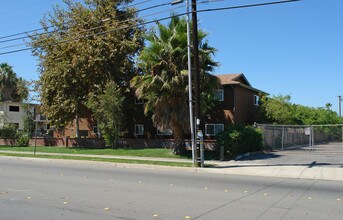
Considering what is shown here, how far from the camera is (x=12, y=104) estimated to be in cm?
5956

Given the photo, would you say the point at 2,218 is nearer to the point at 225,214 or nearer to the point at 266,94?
the point at 225,214

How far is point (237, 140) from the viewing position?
2309 centimetres

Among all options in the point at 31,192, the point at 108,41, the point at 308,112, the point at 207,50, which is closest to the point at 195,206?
the point at 31,192

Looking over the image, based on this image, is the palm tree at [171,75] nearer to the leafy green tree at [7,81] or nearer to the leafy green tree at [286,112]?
the leafy green tree at [286,112]

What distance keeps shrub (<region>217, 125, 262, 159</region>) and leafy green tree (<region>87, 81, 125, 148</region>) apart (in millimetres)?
9393

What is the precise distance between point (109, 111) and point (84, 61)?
512 cm

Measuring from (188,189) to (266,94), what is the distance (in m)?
28.1

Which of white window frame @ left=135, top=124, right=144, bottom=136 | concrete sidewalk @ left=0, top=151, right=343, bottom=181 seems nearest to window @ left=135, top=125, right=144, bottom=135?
white window frame @ left=135, top=124, right=144, bottom=136

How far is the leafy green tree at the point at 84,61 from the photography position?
32.0 meters

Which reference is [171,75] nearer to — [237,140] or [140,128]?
[237,140]

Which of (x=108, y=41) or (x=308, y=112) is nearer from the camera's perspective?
(x=108, y=41)

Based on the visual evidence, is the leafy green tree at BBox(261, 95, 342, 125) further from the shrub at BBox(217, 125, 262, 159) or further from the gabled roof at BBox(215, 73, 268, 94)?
the shrub at BBox(217, 125, 262, 159)

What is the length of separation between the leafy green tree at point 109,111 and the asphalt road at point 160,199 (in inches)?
626

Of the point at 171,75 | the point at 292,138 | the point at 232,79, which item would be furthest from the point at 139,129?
the point at 171,75
